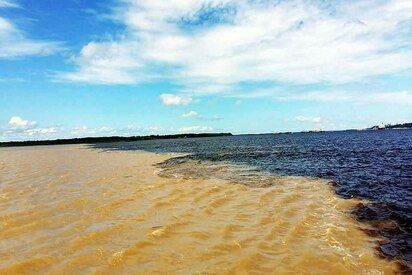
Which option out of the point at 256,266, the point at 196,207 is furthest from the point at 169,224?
the point at 256,266

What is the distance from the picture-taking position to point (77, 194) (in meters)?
17.6

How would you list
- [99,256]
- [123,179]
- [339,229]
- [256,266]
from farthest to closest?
1. [123,179]
2. [339,229]
3. [99,256]
4. [256,266]

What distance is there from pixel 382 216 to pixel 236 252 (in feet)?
23.9

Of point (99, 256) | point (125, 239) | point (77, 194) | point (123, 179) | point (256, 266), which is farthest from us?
point (123, 179)

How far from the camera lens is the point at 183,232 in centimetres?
1084

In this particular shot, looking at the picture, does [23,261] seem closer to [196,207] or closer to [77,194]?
[196,207]

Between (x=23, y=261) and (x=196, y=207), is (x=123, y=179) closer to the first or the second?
(x=196, y=207)

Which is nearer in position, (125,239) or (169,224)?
(125,239)

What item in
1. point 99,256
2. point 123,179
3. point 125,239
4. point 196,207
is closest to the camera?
point 99,256

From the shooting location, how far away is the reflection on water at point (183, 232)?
831 centimetres

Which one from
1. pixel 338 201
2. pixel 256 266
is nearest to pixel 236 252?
pixel 256 266

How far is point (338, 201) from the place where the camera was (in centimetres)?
1606

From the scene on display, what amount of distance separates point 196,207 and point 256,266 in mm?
6491

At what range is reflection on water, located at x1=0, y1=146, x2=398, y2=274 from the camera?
8.31 metres
